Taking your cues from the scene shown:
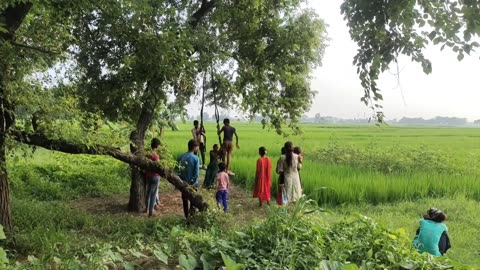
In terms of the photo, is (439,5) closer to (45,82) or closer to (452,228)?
(45,82)

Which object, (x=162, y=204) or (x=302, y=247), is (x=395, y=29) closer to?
(x=302, y=247)

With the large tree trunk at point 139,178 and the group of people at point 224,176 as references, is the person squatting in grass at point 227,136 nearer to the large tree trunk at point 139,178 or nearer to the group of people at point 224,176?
the group of people at point 224,176

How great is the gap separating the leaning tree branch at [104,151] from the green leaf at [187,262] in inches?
161

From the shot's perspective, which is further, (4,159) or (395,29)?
(4,159)

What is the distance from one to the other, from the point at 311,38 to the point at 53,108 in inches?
240

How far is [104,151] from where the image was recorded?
674 cm

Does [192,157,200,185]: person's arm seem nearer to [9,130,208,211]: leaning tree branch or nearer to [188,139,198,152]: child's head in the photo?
[188,139,198,152]: child's head

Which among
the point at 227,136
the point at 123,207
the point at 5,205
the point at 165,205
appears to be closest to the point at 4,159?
the point at 5,205

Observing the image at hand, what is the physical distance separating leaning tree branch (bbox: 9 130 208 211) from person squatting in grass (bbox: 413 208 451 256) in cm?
334

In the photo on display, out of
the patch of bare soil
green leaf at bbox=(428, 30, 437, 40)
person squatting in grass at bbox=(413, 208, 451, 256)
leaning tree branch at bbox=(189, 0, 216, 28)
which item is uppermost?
leaning tree branch at bbox=(189, 0, 216, 28)

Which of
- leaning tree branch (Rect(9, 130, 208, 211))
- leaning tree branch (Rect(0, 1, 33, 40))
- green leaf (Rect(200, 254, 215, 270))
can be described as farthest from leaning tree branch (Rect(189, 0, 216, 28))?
green leaf (Rect(200, 254, 215, 270))

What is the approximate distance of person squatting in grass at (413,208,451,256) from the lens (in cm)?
519

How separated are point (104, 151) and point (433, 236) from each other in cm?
475

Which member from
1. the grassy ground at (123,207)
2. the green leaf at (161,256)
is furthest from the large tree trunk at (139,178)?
the green leaf at (161,256)
